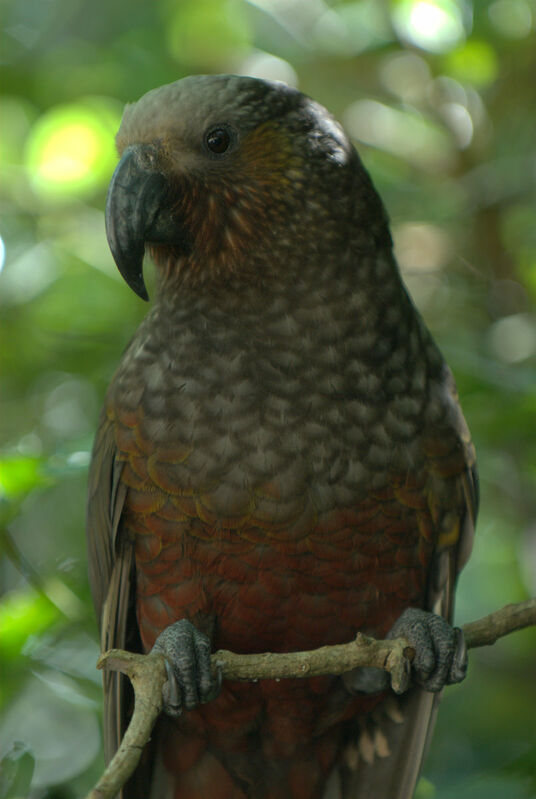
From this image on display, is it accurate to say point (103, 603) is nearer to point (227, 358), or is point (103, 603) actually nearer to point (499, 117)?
point (227, 358)

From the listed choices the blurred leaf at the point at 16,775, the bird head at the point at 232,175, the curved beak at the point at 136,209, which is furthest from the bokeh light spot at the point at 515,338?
the blurred leaf at the point at 16,775

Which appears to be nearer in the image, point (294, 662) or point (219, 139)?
point (294, 662)

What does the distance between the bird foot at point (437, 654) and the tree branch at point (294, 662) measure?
0.72ft

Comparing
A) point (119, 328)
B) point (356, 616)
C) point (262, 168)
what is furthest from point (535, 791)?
point (119, 328)

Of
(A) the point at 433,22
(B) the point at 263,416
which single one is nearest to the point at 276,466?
(B) the point at 263,416

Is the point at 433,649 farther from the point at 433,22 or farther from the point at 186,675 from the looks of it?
the point at 433,22

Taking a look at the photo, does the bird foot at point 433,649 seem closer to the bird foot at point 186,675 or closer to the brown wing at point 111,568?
the bird foot at point 186,675

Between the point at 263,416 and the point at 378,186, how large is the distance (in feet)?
4.78

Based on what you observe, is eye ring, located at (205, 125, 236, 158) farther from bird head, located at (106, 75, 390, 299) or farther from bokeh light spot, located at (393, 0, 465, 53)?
bokeh light spot, located at (393, 0, 465, 53)

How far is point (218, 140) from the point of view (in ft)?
7.16

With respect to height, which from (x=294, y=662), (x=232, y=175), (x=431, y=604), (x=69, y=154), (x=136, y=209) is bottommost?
(x=294, y=662)

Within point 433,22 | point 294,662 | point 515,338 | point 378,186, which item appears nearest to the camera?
point 294,662

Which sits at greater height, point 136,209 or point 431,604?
point 136,209

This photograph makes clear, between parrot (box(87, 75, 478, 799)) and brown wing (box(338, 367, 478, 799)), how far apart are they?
0.4 inches
